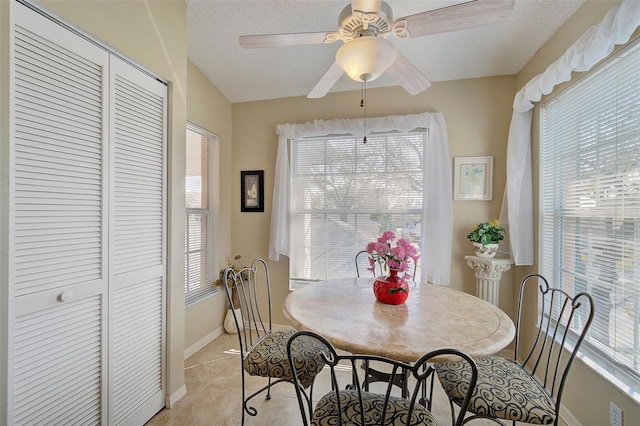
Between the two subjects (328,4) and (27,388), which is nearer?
(27,388)

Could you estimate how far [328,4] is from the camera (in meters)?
2.03

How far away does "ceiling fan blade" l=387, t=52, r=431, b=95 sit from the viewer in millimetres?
1583

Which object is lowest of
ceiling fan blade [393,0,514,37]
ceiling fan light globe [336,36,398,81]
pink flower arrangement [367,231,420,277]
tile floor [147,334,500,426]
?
tile floor [147,334,500,426]

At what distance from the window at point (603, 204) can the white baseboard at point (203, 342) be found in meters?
2.97

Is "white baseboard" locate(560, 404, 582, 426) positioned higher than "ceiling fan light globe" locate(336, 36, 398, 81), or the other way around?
"ceiling fan light globe" locate(336, 36, 398, 81)

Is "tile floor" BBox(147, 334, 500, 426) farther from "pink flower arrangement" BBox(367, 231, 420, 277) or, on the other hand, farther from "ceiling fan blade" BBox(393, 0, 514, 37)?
"ceiling fan blade" BBox(393, 0, 514, 37)

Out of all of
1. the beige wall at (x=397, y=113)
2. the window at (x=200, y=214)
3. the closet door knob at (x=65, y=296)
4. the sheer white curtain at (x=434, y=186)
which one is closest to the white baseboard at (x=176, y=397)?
the window at (x=200, y=214)

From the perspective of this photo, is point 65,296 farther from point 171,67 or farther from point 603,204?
point 603,204

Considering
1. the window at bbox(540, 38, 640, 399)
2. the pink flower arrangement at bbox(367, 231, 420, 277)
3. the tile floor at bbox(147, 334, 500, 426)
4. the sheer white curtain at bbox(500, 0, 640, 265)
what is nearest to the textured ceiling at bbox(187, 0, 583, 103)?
the sheer white curtain at bbox(500, 0, 640, 265)

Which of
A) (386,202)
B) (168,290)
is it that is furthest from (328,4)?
(168,290)

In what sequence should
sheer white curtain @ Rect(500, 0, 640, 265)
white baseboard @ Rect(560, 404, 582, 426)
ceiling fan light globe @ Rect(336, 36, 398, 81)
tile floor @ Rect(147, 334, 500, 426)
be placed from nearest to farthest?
ceiling fan light globe @ Rect(336, 36, 398, 81), white baseboard @ Rect(560, 404, 582, 426), tile floor @ Rect(147, 334, 500, 426), sheer white curtain @ Rect(500, 0, 640, 265)

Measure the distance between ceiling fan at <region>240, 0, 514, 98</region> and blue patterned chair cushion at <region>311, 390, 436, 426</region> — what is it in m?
1.45

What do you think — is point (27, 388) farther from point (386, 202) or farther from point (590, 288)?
point (590, 288)

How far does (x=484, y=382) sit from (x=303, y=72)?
274 cm
